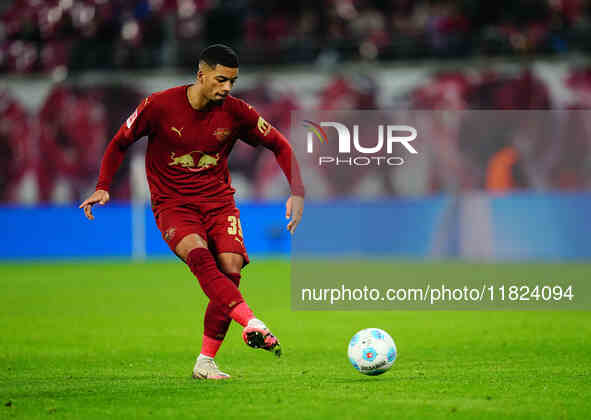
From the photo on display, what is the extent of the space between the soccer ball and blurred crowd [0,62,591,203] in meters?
10.8

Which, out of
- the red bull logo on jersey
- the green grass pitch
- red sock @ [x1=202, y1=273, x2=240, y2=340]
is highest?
the red bull logo on jersey

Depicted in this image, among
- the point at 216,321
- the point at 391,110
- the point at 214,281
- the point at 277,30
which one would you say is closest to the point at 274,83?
the point at 277,30

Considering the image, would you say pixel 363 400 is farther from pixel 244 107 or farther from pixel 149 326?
pixel 149 326

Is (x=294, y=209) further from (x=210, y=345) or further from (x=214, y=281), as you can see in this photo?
(x=210, y=345)

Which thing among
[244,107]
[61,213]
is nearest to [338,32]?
[61,213]

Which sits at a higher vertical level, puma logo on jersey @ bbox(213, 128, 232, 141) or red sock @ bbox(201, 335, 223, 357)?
puma logo on jersey @ bbox(213, 128, 232, 141)

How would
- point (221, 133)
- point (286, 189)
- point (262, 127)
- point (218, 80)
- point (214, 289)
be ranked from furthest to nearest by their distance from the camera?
point (286, 189) → point (262, 127) → point (221, 133) → point (218, 80) → point (214, 289)

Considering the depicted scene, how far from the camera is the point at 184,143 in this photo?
22.5 feet

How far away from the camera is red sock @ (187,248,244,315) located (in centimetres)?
646

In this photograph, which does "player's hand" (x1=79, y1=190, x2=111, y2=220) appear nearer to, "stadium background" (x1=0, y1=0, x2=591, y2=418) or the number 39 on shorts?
the number 39 on shorts

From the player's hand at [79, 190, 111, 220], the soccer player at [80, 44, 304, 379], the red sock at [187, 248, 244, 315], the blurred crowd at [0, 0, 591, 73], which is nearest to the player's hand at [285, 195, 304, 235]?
the soccer player at [80, 44, 304, 379]

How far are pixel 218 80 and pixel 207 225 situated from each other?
3.21 feet

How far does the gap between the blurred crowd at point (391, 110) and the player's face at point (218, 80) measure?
10.9 metres

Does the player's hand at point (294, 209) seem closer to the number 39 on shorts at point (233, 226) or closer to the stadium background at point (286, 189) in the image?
the number 39 on shorts at point (233, 226)
